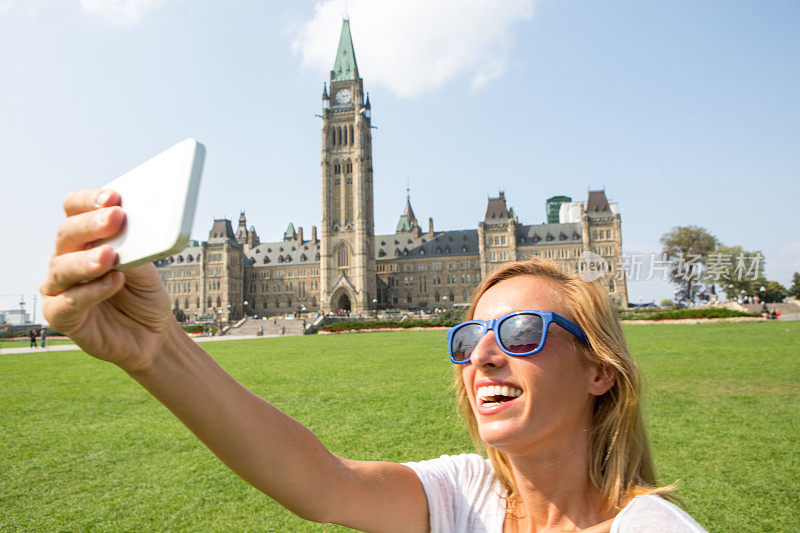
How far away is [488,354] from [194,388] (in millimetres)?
864

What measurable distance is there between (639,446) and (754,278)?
226 ft

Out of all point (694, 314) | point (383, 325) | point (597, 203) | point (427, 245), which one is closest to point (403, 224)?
point (427, 245)

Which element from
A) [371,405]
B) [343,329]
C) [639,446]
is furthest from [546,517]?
[343,329]

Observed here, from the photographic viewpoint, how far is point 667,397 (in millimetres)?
8391

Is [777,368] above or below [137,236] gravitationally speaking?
below

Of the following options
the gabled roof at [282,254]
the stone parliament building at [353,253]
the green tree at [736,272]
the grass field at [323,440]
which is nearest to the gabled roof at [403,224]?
the stone parliament building at [353,253]

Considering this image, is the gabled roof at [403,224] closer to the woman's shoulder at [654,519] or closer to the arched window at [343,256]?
the arched window at [343,256]

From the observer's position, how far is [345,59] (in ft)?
250

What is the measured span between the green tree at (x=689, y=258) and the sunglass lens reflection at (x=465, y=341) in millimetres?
62586

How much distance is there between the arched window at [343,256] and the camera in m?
72.7

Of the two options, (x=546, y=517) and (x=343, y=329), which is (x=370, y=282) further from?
(x=546, y=517)

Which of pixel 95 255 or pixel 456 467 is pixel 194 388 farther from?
pixel 456 467

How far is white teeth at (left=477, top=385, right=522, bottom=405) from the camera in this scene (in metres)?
1.57

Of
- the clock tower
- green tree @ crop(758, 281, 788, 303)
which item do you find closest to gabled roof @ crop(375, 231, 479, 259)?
the clock tower
